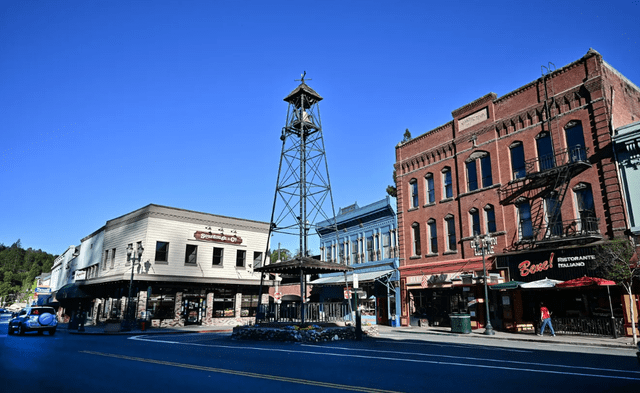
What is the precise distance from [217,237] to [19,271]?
398 ft

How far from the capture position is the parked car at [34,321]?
2498 centimetres

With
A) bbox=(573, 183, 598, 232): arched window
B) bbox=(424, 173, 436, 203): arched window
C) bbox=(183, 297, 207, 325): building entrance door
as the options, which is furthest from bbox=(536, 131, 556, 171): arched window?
bbox=(183, 297, 207, 325): building entrance door

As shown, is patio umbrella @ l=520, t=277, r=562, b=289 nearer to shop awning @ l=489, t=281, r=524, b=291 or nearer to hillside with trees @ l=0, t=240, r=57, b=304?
shop awning @ l=489, t=281, r=524, b=291

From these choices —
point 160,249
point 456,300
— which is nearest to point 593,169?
point 456,300

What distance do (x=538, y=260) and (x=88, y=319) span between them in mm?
40280

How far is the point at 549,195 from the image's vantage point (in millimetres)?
25734

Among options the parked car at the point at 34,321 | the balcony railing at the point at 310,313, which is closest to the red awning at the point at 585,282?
the balcony railing at the point at 310,313

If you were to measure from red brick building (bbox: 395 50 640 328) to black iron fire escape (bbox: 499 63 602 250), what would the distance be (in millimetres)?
61

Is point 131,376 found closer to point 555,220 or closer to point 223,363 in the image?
point 223,363

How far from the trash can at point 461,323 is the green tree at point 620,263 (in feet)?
24.7

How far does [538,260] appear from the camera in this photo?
25016 millimetres

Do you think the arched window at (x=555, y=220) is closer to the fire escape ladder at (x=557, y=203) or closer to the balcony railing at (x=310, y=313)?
the fire escape ladder at (x=557, y=203)

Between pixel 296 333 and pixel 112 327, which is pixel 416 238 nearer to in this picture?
pixel 296 333

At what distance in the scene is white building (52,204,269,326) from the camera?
35.1 meters
